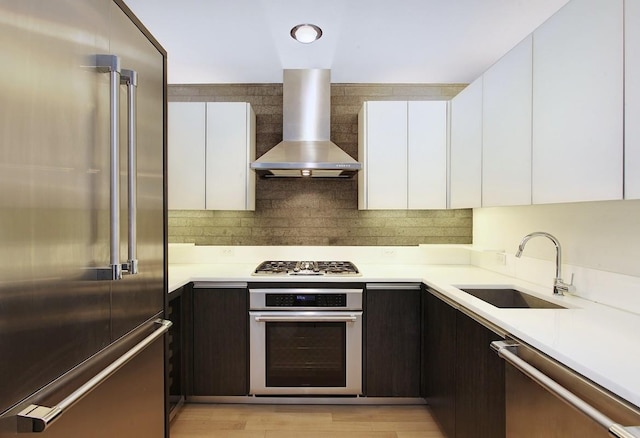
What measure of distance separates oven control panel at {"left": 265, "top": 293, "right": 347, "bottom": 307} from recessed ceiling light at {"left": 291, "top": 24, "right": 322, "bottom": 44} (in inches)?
65.1

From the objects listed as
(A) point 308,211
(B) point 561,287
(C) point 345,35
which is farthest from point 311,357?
(C) point 345,35

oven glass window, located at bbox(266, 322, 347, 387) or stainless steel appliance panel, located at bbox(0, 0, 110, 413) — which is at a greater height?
stainless steel appliance panel, located at bbox(0, 0, 110, 413)

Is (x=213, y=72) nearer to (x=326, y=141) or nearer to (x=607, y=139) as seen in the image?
(x=326, y=141)

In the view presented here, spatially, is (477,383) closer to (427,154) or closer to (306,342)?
(306,342)

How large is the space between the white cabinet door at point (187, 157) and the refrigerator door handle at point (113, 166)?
5.40 ft

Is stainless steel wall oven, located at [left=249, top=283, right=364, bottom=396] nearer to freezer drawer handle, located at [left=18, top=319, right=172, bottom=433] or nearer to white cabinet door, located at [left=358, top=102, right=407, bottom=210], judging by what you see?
white cabinet door, located at [left=358, top=102, right=407, bottom=210]

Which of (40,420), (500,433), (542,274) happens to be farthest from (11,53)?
(542,274)

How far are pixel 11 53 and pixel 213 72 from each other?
2186 mm

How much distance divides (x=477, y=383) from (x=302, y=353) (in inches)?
45.0

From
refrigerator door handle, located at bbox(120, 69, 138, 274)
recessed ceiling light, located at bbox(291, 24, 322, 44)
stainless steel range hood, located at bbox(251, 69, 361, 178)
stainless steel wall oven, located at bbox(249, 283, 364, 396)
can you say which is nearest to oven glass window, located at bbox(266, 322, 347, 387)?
stainless steel wall oven, located at bbox(249, 283, 364, 396)

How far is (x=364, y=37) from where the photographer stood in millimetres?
2188

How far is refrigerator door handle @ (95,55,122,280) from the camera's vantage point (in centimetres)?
100

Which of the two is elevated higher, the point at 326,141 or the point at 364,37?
the point at 364,37

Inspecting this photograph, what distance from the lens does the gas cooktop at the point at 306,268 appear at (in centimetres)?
238
